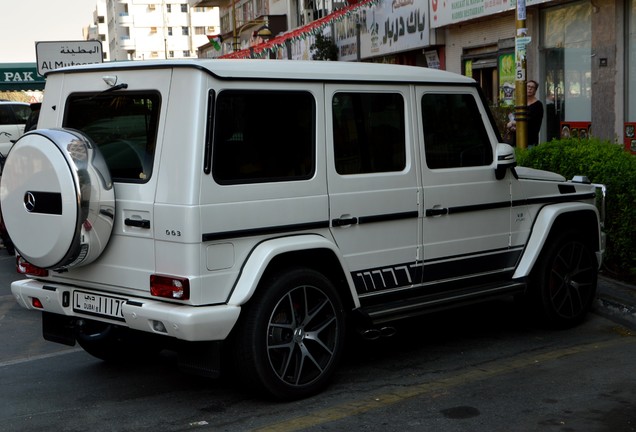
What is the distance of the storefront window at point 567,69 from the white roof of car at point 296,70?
37.4ft

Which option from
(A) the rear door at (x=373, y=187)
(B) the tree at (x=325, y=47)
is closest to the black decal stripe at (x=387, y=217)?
(A) the rear door at (x=373, y=187)

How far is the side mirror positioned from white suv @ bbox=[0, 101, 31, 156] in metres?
20.8

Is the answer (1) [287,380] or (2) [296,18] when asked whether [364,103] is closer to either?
(1) [287,380]

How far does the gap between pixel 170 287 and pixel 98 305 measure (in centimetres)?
66

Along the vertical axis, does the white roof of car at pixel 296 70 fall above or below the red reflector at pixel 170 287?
above

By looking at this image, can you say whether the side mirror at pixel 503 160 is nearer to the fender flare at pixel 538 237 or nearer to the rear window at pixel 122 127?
the fender flare at pixel 538 237

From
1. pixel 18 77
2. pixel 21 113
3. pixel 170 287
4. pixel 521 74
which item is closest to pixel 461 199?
pixel 170 287

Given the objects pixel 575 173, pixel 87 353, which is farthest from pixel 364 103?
pixel 575 173

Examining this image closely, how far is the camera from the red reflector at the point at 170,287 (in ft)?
17.4

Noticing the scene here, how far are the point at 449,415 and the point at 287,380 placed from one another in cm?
99

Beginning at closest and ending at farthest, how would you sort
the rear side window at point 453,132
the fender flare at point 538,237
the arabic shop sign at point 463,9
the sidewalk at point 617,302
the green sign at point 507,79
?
1. the rear side window at point 453,132
2. the fender flare at point 538,237
3. the sidewalk at point 617,302
4. the arabic shop sign at point 463,9
5. the green sign at point 507,79

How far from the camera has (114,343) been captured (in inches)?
267

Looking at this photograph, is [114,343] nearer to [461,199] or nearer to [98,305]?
[98,305]

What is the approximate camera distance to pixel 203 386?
6219mm
